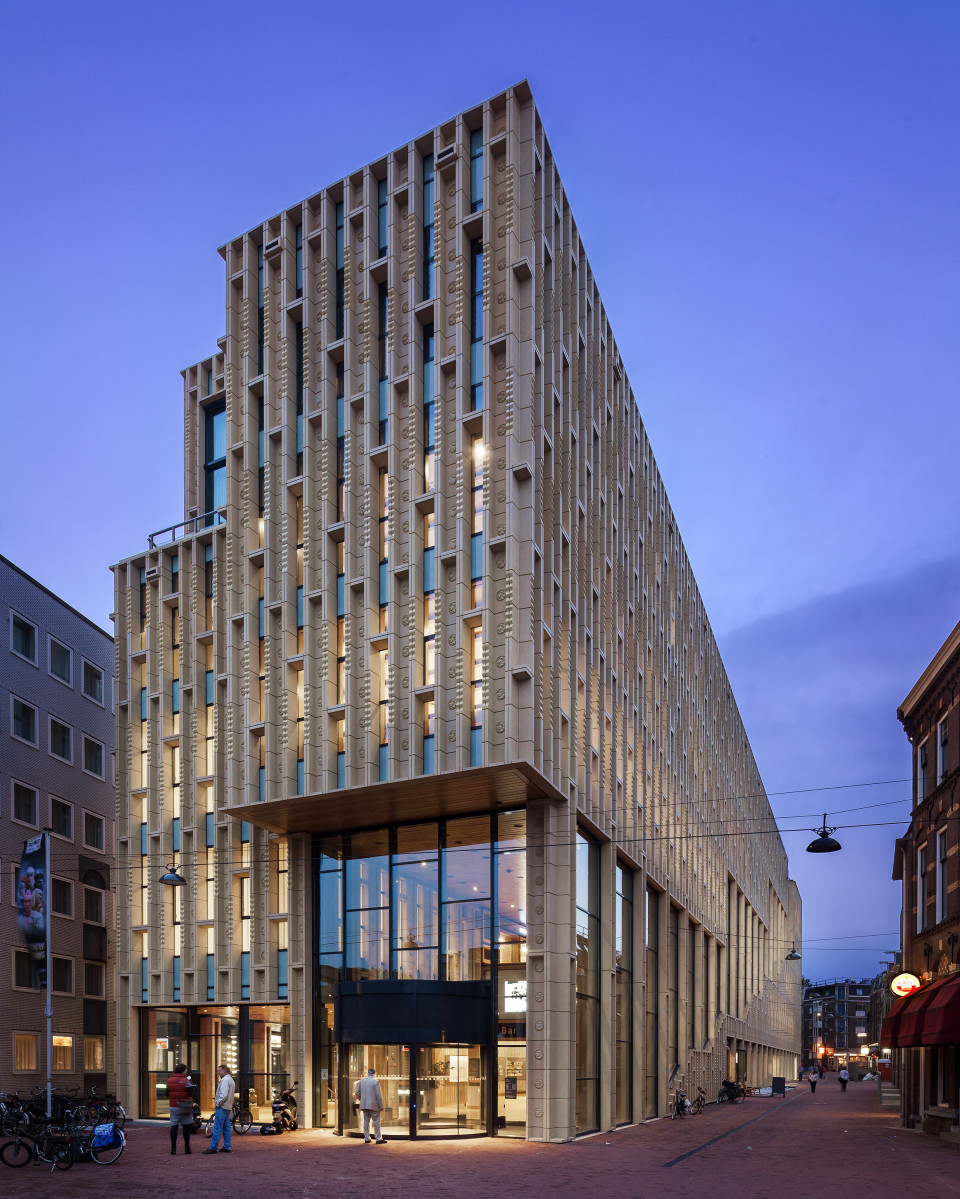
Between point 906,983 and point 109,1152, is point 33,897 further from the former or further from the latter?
point 906,983

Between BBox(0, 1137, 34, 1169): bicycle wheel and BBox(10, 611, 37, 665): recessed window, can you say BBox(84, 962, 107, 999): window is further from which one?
BBox(0, 1137, 34, 1169): bicycle wheel

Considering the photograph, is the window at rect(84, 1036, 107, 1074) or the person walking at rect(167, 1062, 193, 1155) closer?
the person walking at rect(167, 1062, 193, 1155)

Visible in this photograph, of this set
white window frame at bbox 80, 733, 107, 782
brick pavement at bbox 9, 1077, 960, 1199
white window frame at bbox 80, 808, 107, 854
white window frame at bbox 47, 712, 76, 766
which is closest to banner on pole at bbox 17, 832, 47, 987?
brick pavement at bbox 9, 1077, 960, 1199

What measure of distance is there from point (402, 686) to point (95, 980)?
2774 centimetres

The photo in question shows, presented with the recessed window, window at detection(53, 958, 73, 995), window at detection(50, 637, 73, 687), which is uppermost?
the recessed window

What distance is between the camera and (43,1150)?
76.8 ft

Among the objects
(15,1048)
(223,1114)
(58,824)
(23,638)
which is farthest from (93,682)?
(223,1114)

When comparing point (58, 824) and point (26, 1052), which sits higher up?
point (58, 824)

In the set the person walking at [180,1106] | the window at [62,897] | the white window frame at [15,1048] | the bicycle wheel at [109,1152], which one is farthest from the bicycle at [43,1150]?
the window at [62,897]

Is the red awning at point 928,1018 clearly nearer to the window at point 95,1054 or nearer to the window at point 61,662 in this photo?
the window at point 95,1054

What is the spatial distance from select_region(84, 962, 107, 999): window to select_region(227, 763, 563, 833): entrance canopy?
1940cm

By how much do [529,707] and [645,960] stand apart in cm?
1664

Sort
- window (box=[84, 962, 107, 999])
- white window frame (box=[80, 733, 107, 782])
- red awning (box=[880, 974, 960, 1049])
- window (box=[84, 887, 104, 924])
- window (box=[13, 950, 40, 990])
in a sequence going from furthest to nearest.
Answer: white window frame (box=[80, 733, 107, 782])
window (box=[84, 887, 104, 924])
window (box=[84, 962, 107, 999])
window (box=[13, 950, 40, 990])
red awning (box=[880, 974, 960, 1049])

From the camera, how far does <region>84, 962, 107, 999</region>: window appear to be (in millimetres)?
48125
